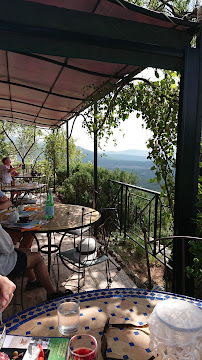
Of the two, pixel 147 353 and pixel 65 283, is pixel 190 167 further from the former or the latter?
pixel 65 283

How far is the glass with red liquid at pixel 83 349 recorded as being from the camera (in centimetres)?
70

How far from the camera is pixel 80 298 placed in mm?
1242

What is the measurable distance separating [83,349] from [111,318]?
38cm

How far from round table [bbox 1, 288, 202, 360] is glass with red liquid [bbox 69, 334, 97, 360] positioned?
0.13 meters

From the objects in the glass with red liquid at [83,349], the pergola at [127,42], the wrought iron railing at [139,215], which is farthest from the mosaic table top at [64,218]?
the glass with red liquid at [83,349]

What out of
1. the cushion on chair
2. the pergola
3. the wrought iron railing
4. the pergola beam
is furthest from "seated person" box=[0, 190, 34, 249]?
the pergola beam

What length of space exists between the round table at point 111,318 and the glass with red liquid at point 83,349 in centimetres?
13

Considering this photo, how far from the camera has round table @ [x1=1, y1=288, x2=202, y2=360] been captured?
3.01 ft

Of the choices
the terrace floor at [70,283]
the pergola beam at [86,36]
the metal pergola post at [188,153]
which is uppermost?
the pergola beam at [86,36]

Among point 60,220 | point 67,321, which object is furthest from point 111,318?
point 60,220

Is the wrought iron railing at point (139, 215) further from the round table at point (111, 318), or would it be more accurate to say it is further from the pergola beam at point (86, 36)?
the pergola beam at point (86, 36)

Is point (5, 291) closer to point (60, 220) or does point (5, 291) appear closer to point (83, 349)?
point (83, 349)

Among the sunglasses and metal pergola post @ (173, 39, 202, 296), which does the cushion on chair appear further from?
the sunglasses

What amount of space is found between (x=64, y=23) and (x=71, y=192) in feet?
16.6
